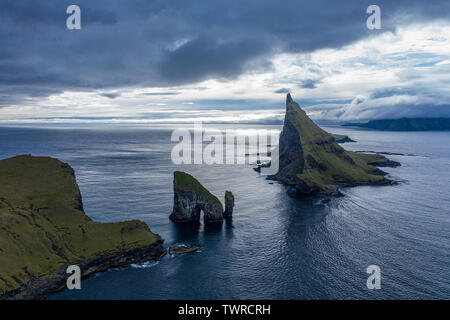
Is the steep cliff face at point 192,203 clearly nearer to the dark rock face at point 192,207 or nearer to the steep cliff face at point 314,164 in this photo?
the dark rock face at point 192,207

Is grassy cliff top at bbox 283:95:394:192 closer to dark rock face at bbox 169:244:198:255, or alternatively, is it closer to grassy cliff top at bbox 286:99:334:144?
grassy cliff top at bbox 286:99:334:144

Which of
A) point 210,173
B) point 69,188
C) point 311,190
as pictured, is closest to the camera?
point 69,188

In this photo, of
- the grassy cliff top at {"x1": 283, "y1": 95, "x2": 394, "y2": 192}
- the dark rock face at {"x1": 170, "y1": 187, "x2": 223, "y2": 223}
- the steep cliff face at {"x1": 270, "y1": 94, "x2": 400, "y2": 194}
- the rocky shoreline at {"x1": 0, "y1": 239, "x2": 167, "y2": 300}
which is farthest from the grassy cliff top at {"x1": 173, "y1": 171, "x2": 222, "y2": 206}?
the grassy cliff top at {"x1": 283, "y1": 95, "x2": 394, "y2": 192}

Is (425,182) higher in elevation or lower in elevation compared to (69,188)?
lower

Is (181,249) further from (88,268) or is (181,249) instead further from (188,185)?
(188,185)

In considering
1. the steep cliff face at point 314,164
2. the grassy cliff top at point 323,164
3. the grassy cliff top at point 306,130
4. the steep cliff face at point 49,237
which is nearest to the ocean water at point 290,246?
the steep cliff face at point 49,237
